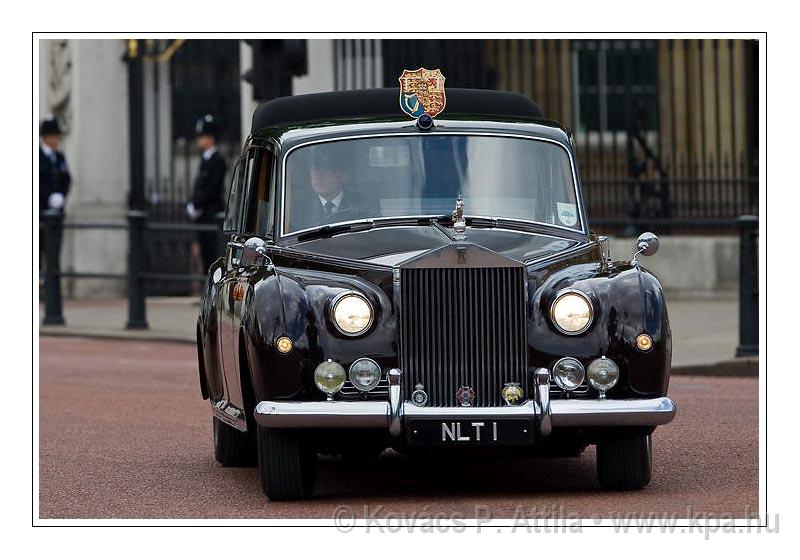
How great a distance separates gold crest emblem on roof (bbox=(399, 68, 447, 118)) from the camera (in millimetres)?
9266

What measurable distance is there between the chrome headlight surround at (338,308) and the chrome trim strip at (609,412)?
831 mm

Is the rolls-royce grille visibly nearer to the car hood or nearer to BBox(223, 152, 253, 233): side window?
the car hood

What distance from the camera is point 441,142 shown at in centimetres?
917

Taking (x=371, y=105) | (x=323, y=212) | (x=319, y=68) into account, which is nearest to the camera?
(x=323, y=212)

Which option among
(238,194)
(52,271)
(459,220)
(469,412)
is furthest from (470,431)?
(52,271)

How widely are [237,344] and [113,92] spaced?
688 inches

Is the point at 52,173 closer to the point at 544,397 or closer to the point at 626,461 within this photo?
the point at 626,461

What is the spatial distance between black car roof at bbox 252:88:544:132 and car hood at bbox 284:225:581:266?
4.64 feet

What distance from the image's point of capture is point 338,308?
26.1 feet

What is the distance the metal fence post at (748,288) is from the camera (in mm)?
14922

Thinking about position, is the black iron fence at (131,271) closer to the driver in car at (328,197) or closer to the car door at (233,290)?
the car door at (233,290)

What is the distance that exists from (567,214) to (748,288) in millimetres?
6520

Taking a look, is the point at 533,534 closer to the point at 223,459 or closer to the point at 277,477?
the point at 277,477
